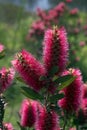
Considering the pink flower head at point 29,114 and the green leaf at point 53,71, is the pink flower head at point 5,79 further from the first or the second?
the green leaf at point 53,71

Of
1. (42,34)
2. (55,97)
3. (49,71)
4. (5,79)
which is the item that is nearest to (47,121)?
(55,97)

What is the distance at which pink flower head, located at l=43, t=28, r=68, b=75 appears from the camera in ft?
6.91

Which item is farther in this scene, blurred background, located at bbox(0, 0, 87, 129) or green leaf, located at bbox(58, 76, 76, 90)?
blurred background, located at bbox(0, 0, 87, 129)

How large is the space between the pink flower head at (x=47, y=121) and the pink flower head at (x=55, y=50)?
23 cm

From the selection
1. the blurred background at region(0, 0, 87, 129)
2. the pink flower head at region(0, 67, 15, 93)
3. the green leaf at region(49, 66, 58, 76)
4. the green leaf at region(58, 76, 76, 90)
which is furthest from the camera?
the blurred background at region(0, 0, 87, 129)

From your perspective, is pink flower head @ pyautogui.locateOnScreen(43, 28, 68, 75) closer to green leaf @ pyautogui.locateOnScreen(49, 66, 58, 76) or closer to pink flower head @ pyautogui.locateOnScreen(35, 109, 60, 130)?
green leaf @ pyautogui.locateOnScreen(49, 66, 58, 76)

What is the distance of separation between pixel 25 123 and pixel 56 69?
0.60m

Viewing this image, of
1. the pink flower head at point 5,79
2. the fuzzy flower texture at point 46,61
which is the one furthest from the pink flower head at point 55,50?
the pink flower head at point 5,79

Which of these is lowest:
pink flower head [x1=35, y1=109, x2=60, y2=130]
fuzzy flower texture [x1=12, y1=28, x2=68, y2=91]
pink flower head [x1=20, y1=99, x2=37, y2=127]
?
pink flower head [x1=35, y1=109, x2=60, y2=130]

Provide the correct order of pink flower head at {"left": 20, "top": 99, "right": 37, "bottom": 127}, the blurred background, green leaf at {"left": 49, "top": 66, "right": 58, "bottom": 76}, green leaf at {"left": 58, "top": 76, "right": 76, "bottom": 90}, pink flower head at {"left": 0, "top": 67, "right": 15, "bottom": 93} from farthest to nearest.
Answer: the blurred background, pink flower head at {"left": 20, "top": 99, "right": 37, "bottom": 127}, pink flower head at {"left": 0, "top": 67, "right": 15, "bottom": 93}, green leaf at {"left": 58, "top": 76, "right": 76, "bottom": 90}, green leaf at {"left": 49, "top": 66, "right": 58, "bottom": 76}

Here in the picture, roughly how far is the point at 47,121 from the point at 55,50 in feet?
1.15

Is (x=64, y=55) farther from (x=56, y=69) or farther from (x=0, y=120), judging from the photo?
(x=0, y=120)

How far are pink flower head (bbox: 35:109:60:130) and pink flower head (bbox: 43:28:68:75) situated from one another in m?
0.23

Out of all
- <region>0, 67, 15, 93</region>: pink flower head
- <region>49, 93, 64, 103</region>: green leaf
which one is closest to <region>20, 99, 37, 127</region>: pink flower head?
<region>0, 67, 15, 93</region>: pink flower head
